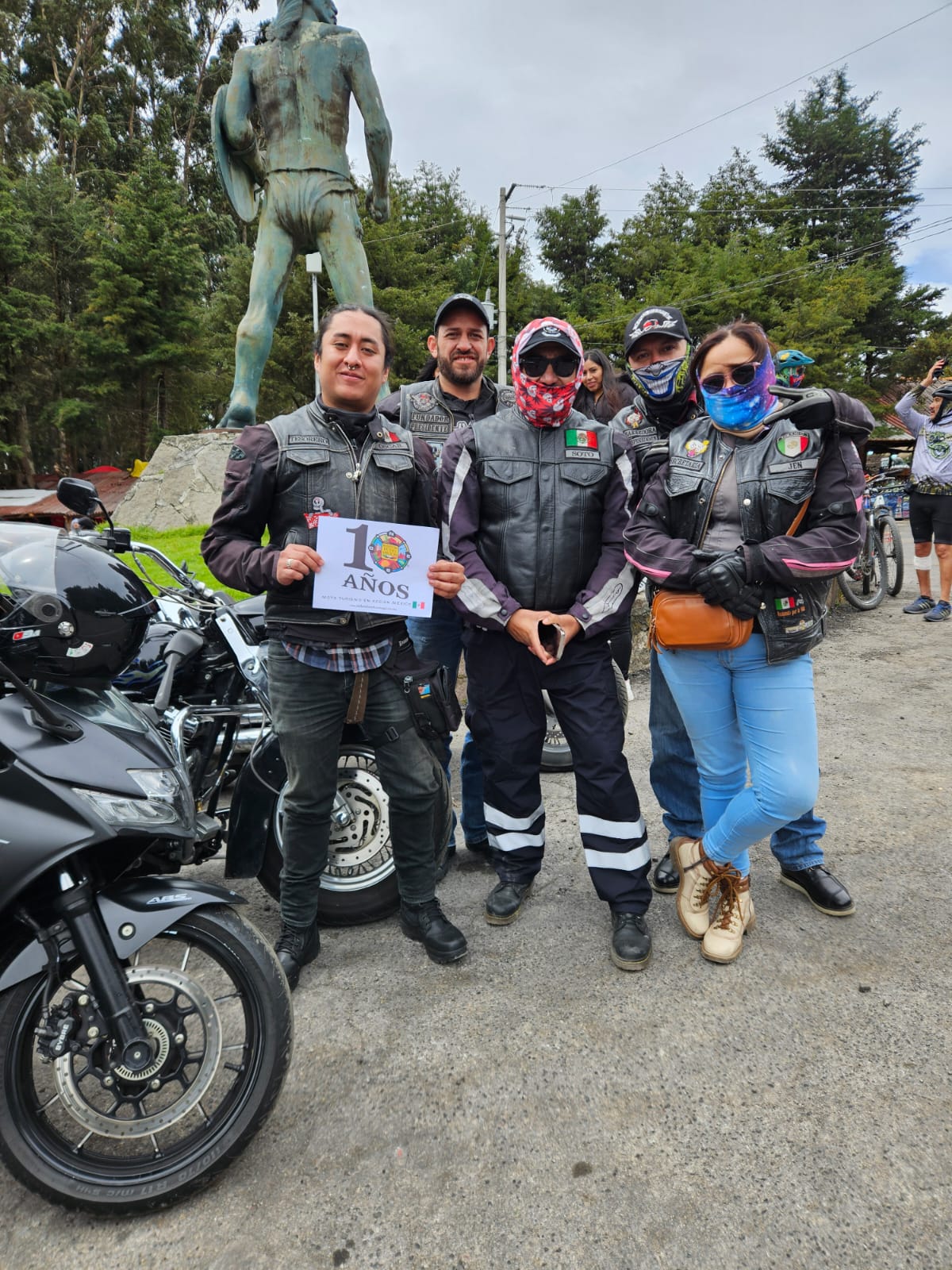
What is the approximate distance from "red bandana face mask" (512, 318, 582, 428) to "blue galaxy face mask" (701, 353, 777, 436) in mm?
418

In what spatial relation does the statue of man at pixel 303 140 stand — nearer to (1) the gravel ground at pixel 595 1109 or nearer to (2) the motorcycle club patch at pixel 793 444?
(2) the motorcycle club patch at pixel 793 444

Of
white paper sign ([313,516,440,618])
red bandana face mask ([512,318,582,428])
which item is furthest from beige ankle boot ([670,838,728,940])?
red bandana face mask ([512,318,582,428])

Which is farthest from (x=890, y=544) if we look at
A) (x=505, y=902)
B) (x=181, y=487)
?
(x=181, y=487)

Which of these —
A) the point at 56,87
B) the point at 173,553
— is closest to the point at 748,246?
the point at 173,553

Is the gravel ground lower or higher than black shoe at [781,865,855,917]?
lower

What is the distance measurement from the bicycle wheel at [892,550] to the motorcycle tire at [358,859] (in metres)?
6.48

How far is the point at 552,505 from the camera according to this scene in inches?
95.7

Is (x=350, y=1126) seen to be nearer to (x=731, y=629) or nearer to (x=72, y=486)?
(x=731, y=629)

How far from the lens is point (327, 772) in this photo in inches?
88.0

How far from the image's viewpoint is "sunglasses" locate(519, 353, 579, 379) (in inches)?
93.7

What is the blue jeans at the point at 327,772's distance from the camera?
2.19 meters

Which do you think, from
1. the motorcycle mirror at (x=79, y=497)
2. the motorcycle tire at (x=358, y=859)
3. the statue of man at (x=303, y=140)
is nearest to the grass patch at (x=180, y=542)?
the statue of man at (x=303, y=140)

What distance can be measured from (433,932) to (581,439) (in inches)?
65.4

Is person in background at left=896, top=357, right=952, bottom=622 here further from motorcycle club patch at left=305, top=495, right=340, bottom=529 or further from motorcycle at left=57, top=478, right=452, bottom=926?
motorcycle club patch at left=305, top=495, right=340, bottom=529
